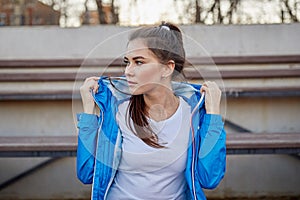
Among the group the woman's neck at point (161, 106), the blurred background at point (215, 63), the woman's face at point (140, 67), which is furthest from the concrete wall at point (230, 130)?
the woman's face at point (140, 67)

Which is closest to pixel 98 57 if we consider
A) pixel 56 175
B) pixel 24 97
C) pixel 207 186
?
pixel 207 186

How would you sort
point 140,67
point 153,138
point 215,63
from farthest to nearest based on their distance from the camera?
1. point 215,63
2. point 153,138
3. point 140,67

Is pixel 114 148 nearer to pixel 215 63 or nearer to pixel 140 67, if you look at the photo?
pixel 140 67

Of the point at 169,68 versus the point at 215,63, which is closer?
the point at 169,68

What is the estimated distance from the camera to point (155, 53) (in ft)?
4.32

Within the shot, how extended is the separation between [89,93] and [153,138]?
0.23m

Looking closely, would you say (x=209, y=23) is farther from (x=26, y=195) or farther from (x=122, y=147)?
(x=122, y=147)

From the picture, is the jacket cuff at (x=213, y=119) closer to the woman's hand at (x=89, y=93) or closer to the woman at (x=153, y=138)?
the woman at (x=153, y=138)

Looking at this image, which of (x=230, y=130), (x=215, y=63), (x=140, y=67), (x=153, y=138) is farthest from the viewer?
(x=230, y=130)

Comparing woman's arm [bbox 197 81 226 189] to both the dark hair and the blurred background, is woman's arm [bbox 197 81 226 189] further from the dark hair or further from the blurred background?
the blurred background

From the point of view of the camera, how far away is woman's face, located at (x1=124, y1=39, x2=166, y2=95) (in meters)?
1.30

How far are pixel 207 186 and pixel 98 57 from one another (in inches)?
21.0

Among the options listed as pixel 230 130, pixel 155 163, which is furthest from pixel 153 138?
pixel 230 130

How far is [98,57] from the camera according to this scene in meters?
1.52
